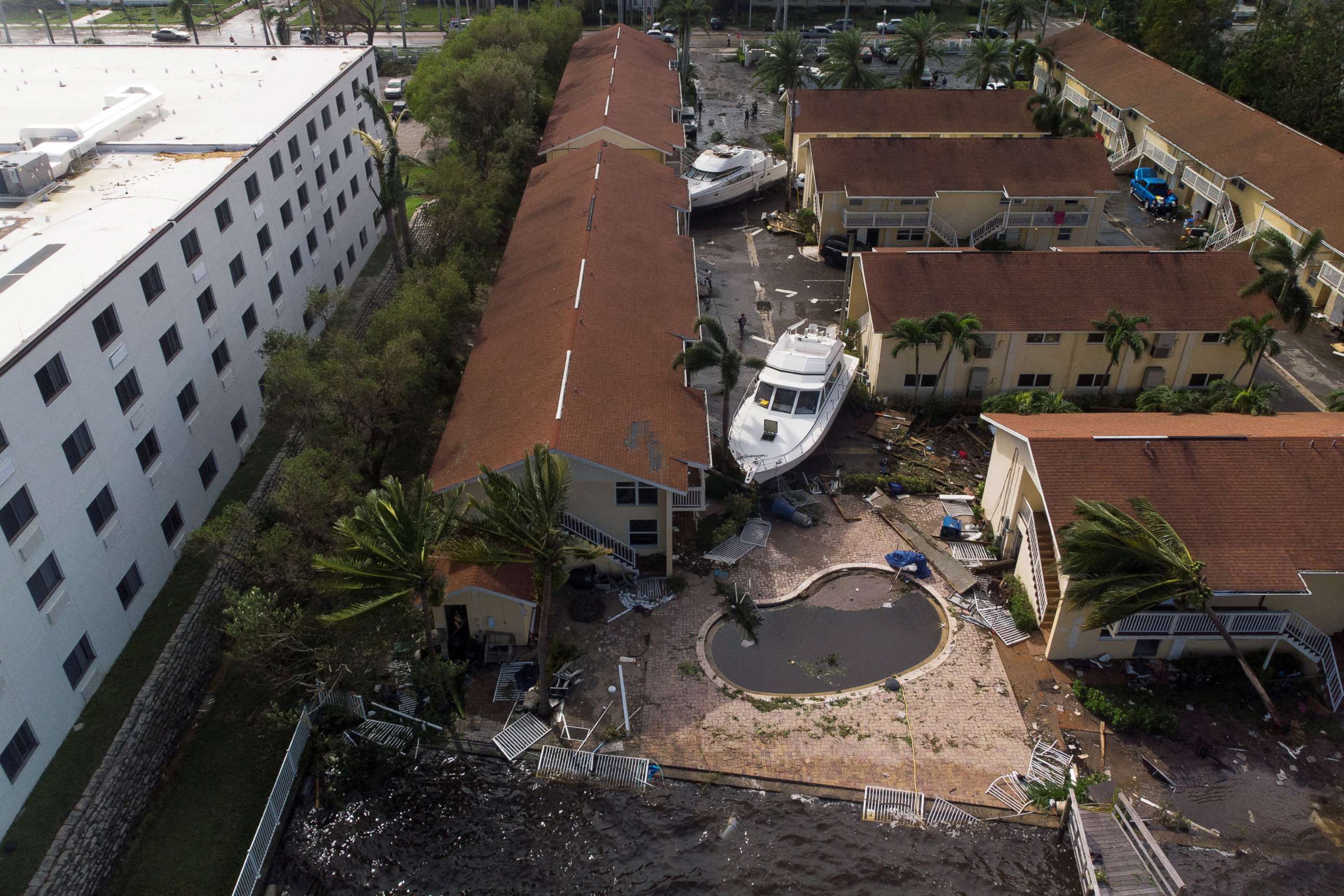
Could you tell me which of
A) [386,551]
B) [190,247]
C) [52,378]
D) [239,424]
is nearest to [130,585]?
[52,378]

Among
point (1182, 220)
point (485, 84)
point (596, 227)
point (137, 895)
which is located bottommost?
point (137, 895)

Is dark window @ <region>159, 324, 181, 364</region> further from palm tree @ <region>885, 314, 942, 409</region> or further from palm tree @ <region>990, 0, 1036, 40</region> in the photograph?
palm tree @ <region>990, 0, 1036, 40</region>

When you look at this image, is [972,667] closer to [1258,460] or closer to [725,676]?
[725,676]

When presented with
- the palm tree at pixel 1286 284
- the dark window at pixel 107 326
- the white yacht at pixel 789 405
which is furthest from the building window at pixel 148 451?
the palm tree at pixel 1286 284

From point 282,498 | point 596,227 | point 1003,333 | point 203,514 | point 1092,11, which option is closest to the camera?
point 282,498

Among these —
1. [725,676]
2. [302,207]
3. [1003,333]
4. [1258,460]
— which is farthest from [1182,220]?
[302,207]

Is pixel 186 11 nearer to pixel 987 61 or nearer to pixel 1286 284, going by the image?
pixel 987 61
